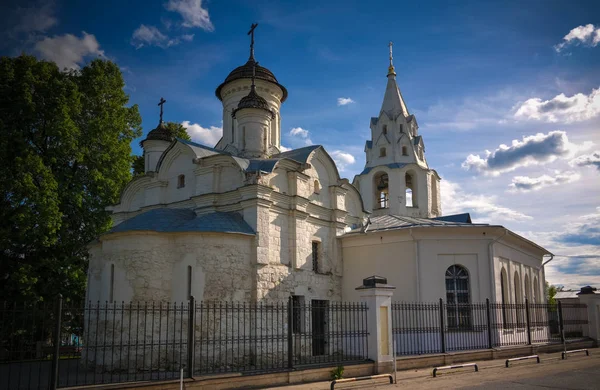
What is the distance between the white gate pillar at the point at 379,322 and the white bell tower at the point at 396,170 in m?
12.0

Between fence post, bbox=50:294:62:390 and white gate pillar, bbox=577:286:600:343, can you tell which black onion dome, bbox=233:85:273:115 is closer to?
fence post, bbox=50:294:62:390

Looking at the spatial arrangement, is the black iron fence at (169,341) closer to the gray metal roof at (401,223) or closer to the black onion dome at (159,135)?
the gray metal roof at (401,223)

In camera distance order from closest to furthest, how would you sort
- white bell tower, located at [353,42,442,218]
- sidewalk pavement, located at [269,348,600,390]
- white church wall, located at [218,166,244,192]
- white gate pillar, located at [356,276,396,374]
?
1. sidewalk pavement, located at [269,348,600,390]
2. white gate pillar, located at [356,276,396,374]
3. white church wall, located at [218,166,244,192]
4. white bell tower, located at [353,42,442,218]

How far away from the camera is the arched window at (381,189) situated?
83.0 ft

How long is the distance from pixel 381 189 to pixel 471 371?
44.6 ft

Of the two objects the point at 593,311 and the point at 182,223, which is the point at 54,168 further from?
the point at 593,311

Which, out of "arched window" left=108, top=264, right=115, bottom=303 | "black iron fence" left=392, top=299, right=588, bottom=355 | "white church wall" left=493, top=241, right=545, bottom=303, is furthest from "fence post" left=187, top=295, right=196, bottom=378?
"white church wall" left=493, top=241, right=545, bottom=303

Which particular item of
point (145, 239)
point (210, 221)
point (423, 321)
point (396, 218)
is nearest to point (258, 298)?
point (210, 221)

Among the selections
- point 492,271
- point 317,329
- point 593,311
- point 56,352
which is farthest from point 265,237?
point 593,311

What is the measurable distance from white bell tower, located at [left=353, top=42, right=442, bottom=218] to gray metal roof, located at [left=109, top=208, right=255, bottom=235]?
A: 10.8 meters

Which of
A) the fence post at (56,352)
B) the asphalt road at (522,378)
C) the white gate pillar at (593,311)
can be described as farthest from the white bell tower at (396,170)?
the fence post at (56,352)

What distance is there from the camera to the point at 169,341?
45.6 feet

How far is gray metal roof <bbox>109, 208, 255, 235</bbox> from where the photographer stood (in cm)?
1463

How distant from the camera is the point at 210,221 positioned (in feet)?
49.5
